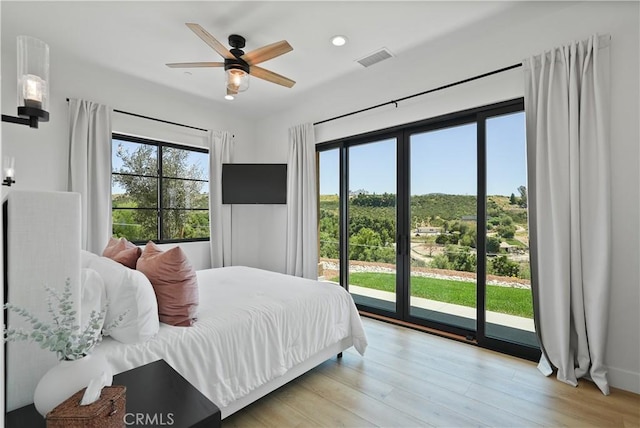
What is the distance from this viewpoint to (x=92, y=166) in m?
3.50

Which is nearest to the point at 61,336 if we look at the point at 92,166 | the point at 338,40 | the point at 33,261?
the point at 33,261

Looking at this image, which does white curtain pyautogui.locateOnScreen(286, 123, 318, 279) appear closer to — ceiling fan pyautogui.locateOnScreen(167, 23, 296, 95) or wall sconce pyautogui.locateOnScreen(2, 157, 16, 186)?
ceiling fan pyautogui.locateOnScreen(167, 23, 296, 95)

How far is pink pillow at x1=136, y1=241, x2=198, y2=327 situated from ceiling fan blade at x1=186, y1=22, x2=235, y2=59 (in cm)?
149

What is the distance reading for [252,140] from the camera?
5.26 metres

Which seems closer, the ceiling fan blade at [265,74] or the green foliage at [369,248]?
the ceiling fan blade at [265,74]

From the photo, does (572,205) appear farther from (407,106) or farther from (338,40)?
(338,40)

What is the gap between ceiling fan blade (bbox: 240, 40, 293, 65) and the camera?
8.05 feet

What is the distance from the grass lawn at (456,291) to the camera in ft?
9.77

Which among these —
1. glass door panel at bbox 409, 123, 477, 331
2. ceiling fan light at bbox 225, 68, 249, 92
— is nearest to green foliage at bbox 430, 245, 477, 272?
glass door panel at bbox 409, 123, 477, 331

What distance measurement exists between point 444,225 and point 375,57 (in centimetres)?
185

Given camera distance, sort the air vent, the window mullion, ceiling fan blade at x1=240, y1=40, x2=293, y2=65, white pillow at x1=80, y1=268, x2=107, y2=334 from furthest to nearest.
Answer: the window mullion
the air vent
ceiling fan blade at x1=240, y1=40, x2=293, y2=65
white pillow at x1=80, y1=268, x2=107, y2=334

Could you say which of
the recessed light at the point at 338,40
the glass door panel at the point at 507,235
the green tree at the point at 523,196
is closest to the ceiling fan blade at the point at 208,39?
the recessed light at the point at 338,40

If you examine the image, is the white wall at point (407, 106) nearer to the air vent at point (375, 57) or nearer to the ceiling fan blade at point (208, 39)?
the air vent at point (375, 57)

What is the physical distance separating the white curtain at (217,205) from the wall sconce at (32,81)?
3.36 metres
